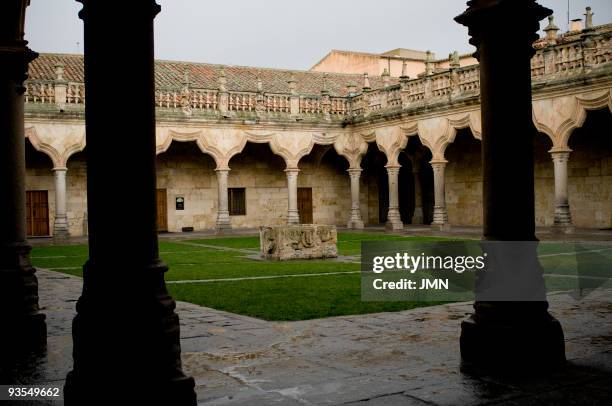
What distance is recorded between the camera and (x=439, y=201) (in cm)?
2317

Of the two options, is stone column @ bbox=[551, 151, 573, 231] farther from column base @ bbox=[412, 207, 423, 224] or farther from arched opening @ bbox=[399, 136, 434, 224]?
column base @ bbox=[412, 207, 423, 224]

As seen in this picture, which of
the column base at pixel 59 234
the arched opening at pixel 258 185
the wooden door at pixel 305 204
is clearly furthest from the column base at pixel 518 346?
the wooden door at pixel 305 204

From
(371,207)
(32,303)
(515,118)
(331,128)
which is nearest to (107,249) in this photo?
(32,303)

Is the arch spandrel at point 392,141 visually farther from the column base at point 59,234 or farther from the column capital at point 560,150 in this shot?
the column base at point 59,234

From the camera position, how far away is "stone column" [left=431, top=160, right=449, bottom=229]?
23.0 m

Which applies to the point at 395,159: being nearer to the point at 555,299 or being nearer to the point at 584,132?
the point at 584,132

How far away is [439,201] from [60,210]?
41.5 ft

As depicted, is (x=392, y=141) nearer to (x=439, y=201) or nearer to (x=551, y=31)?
(x=439, y=201)

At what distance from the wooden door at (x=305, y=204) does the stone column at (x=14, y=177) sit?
23.6 meters

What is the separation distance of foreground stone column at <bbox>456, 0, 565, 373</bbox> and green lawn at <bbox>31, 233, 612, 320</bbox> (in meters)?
2.57

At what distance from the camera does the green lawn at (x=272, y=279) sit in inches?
306

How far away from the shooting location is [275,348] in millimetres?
5527

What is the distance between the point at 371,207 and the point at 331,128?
5335mm

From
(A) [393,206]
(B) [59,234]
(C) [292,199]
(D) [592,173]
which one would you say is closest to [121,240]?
(B) [59,234]
